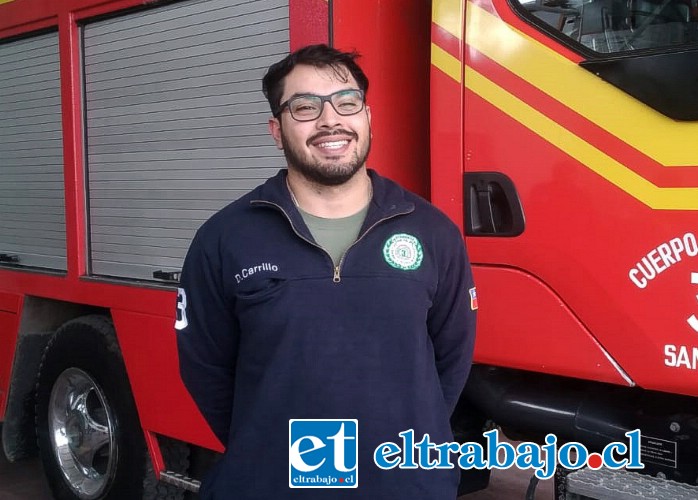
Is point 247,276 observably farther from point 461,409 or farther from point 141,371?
point 141,371

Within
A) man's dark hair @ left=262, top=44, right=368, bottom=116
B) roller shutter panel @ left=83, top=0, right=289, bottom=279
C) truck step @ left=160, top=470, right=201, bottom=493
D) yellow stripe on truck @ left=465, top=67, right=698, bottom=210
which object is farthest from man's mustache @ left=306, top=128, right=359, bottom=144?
truck step @ left=160, top=470, right=201, bottom=493

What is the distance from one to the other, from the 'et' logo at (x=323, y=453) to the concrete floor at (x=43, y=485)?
2632mm

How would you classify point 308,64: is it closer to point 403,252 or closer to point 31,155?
point 403,252

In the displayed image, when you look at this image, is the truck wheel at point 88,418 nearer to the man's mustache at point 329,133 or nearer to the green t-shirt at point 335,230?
the green t-shirt at point 335,230

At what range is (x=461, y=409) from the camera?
9.50 ft

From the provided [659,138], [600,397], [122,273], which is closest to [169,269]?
[122,273]

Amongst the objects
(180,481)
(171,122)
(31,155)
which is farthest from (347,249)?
(31,155)

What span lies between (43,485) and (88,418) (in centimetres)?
107

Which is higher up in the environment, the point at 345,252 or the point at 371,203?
the point at 371,203

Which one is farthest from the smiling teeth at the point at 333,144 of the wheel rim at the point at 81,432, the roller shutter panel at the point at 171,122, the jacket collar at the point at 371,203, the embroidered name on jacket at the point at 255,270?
the wheel rim at the point at 81,432

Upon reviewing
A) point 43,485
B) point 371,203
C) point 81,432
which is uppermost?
point 371,203

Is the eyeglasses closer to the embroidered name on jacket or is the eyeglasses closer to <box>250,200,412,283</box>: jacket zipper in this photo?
<box>250,200,412,283</box>: jacket zipper

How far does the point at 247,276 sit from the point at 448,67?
0.96 m

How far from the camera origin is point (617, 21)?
2.31 m
